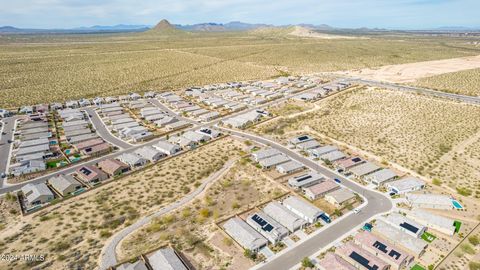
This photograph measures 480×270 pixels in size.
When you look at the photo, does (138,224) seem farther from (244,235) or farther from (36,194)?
(36,194)

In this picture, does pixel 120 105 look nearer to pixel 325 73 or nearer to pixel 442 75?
pixel 325 73

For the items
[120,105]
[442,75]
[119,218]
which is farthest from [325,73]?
[119,218]

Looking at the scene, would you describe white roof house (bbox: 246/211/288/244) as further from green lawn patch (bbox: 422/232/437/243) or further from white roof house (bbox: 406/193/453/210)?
white roof house (bbox: 406/193/453/210)

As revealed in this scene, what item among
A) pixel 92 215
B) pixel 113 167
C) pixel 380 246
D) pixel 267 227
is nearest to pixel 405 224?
pixel 380 246

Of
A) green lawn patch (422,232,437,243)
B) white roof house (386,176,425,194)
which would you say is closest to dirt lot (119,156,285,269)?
white roof house (386,176,425,194)

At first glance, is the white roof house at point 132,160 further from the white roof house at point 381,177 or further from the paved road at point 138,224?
the white roof house at point 381,177

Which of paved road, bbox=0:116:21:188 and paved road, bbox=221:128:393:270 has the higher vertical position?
paved road, bbox=0:116:21:188

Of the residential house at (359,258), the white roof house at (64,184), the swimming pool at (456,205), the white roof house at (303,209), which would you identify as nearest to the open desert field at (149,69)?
the white roof house at (64,184)
